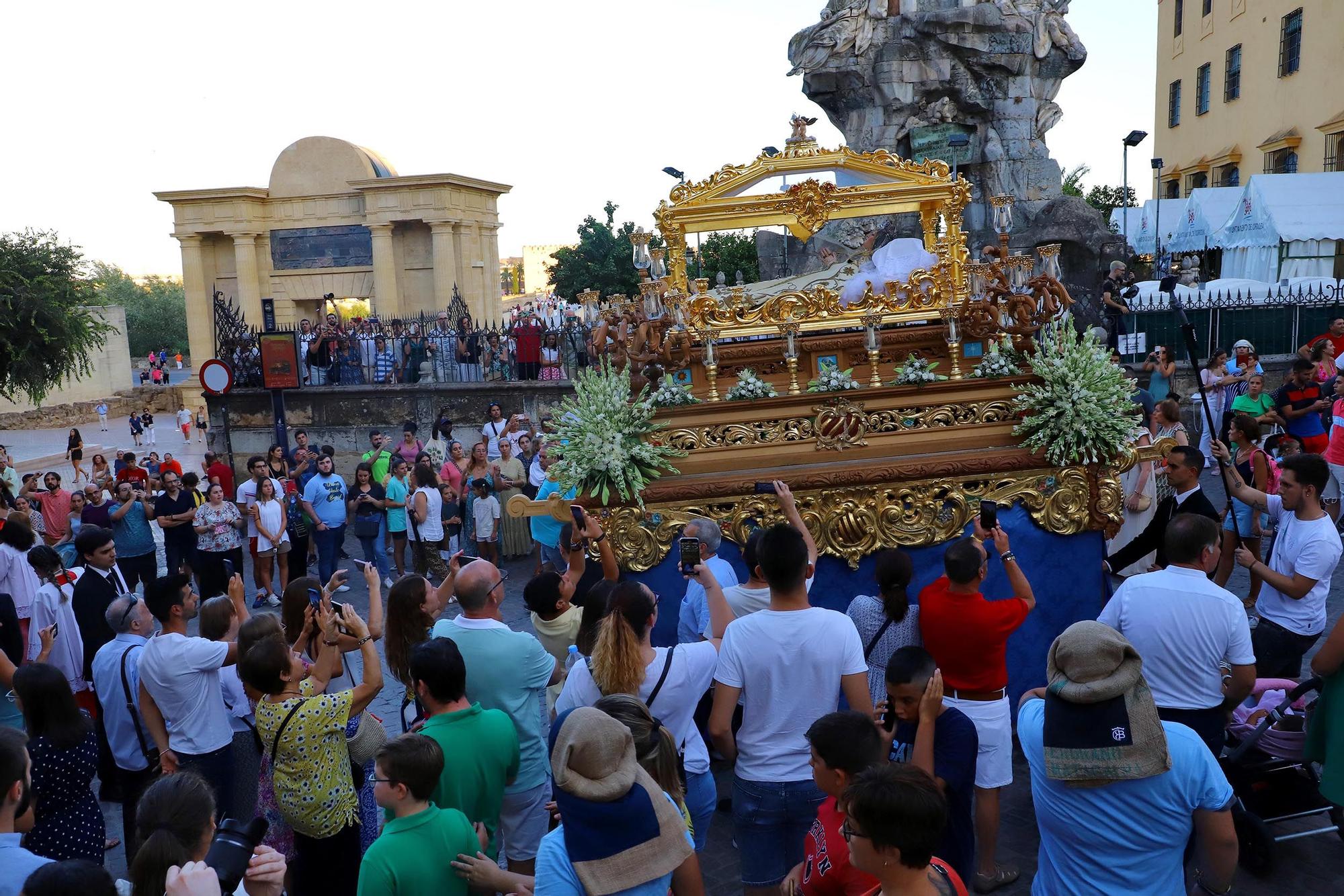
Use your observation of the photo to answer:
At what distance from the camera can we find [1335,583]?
939 centimetres

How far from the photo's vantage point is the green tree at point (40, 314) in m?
22.1

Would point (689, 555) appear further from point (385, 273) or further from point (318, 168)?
point (318, 168)

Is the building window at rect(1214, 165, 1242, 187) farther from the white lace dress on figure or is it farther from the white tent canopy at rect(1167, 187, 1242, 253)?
the white lace dress on figure

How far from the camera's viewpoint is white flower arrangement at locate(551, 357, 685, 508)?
6762 millimetres

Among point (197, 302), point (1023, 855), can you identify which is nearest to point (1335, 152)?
point (1023, 855)

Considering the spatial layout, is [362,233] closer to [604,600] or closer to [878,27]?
[878,27]

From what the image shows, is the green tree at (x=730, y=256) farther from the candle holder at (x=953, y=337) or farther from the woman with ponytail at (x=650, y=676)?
the woman with ponytail at (x=650, y=676)

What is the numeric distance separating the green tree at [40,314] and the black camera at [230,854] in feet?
74.0

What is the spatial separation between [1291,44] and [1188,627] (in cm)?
3350

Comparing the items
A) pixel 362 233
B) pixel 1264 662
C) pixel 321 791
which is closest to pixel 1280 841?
pixel 1264 662

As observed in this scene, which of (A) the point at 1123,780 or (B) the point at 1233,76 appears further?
(B) the point at 1233,76

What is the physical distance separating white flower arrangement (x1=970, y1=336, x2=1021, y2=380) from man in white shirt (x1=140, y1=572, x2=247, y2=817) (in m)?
5.08

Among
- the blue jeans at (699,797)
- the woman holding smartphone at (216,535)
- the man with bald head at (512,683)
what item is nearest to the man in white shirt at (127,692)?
the man with bald head at (512,683)

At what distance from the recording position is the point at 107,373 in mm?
40188
